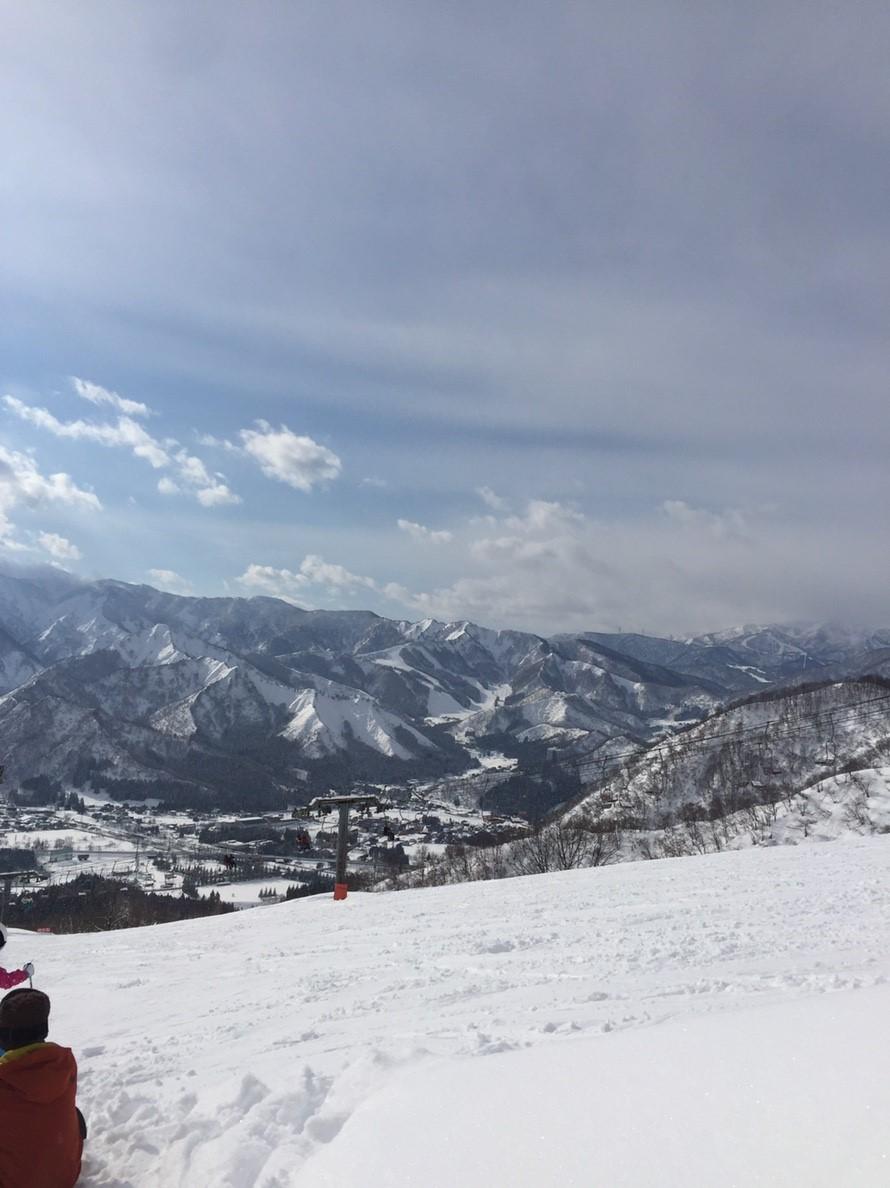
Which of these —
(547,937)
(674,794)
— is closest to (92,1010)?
(547,937)

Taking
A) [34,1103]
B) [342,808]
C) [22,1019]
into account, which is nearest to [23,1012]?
[22,1019]

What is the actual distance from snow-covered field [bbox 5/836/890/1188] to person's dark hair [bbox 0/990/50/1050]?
3.82 feet

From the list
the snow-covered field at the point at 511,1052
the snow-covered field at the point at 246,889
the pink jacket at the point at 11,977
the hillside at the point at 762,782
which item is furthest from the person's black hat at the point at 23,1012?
the snow-covered field at the point at 246,889

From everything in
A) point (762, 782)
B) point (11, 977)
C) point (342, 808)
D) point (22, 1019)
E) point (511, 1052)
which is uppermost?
point (22, 1019)

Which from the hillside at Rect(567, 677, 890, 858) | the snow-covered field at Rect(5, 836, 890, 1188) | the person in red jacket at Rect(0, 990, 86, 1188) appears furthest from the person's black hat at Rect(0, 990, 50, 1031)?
the hillside at Rect(567, 677, 890, 858)

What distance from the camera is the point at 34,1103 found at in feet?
14.8

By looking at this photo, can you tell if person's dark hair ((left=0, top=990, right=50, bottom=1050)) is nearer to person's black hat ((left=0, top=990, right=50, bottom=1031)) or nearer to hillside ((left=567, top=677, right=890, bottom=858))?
person's black hat ((left=0, top=990, right=50, bottom=1031))

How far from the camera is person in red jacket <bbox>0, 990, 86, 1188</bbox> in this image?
14.5ft

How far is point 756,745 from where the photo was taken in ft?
480

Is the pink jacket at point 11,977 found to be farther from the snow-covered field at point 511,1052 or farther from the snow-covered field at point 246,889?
the snow-covered field at point 246,889

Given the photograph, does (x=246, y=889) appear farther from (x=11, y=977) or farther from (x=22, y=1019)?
(x=22, y=1019)

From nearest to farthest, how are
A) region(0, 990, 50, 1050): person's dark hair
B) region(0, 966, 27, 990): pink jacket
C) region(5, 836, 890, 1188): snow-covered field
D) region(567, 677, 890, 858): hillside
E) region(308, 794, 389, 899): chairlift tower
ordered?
region(5, 836, 890, 1188): snow-covered field < region(0, 990, 50, 1050): person's dark hair < region(0, 966, 27, 990): pink jacket < region(308, 794, 389, 899): chairlift tower < region(567, 677, 890, 858): hillside

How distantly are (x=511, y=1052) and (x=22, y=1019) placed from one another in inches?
148

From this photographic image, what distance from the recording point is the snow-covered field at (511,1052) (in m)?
3.90
